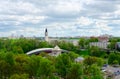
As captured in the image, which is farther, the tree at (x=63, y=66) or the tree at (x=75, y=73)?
the tree at (x=63, y=66)

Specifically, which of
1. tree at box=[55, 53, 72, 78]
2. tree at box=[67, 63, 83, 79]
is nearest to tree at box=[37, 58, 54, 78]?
tree at box=[67, 63, 83, 79]

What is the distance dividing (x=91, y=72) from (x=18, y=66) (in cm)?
846

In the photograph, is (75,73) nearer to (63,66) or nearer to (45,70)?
(45,70)

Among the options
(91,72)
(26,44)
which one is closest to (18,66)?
(91,72)

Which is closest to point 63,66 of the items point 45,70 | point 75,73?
point 45,70

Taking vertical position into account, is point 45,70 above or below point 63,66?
above

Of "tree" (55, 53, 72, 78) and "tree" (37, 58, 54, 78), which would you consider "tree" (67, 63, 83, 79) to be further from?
"tree" (55, 53, 72, 78)

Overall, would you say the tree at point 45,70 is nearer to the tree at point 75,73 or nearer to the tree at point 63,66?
the tree at point 75,73

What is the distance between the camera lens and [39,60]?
35906mm

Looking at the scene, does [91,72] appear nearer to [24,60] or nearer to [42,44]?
[24,60]

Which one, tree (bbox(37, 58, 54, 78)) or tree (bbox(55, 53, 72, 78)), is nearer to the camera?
tree (bbox(37, 58, 54, 78))

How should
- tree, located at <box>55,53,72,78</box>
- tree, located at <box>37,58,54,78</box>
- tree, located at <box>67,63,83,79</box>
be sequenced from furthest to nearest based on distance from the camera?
tree, located at <box>55,53,72,78</box> → tree, located at <box>37,58,54,78</box> → tree, located at <box>67,63,83,79</box>

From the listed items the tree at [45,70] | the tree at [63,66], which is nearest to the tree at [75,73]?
the tree at [45,70]

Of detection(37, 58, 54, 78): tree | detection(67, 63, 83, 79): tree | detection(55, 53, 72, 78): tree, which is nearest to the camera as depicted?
detection(67, 63, 83, 79): tree
